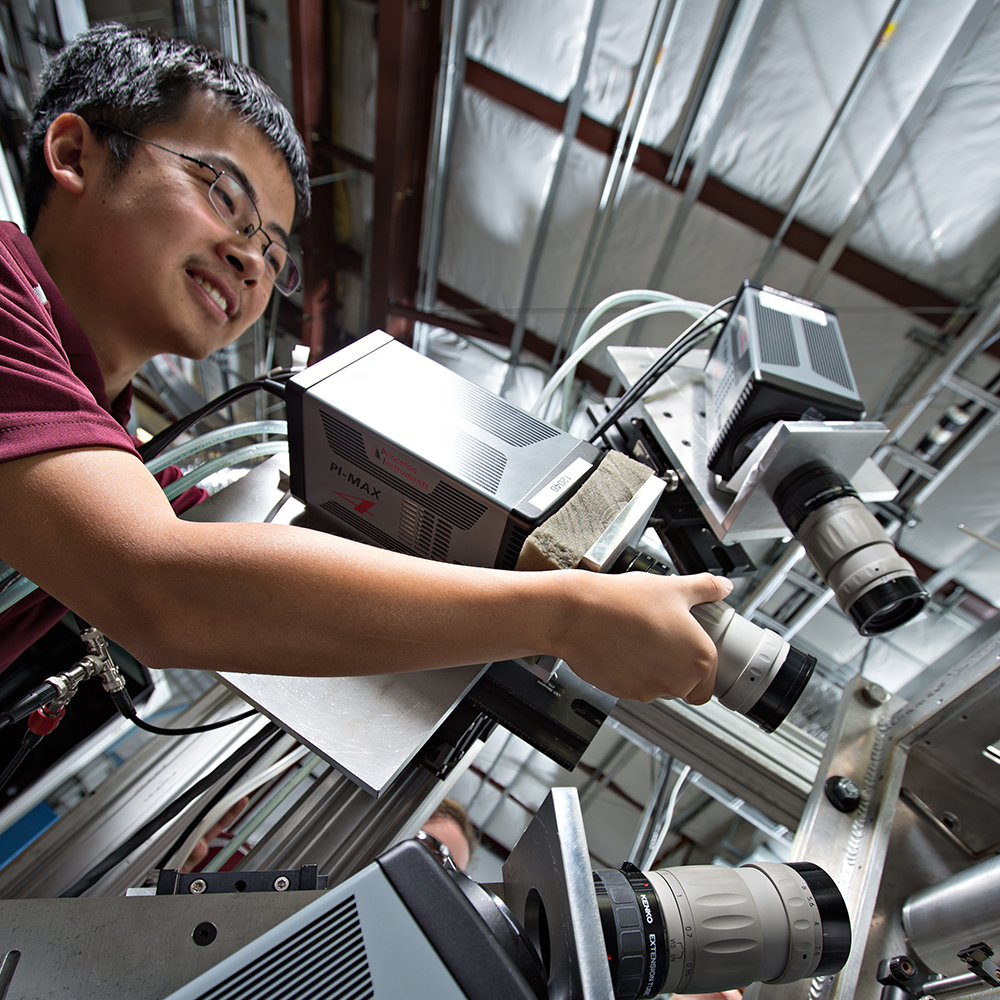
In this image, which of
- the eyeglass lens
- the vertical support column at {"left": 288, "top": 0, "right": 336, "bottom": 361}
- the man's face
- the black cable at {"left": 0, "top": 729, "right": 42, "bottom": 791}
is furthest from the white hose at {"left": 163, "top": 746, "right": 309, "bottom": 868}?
the vertical support column at {"left": 288, "top": 0, "right": 336, "bottom": 361}

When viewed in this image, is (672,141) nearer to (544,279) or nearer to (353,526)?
(544,279)

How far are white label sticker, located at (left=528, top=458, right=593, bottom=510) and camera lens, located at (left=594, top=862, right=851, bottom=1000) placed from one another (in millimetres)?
390

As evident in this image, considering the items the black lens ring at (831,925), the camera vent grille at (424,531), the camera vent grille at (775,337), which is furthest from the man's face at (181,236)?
the black lens ring at (831,925)

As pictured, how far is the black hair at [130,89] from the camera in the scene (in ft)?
2.50

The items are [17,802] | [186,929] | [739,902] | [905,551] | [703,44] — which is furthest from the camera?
[905,551]

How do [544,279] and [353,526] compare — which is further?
[544,279]

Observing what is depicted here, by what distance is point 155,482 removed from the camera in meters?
0.53

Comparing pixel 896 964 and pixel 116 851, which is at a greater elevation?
pixel 896 964

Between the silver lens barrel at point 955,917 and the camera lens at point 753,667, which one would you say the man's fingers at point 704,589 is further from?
the silver lens barrel at point 955,917

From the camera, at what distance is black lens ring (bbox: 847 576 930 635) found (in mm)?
728

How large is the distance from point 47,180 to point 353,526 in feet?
2.03

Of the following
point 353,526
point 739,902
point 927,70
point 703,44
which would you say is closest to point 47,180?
point 353,526

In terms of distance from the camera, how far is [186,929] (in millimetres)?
507

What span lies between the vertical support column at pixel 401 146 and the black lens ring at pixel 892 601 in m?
2.61
